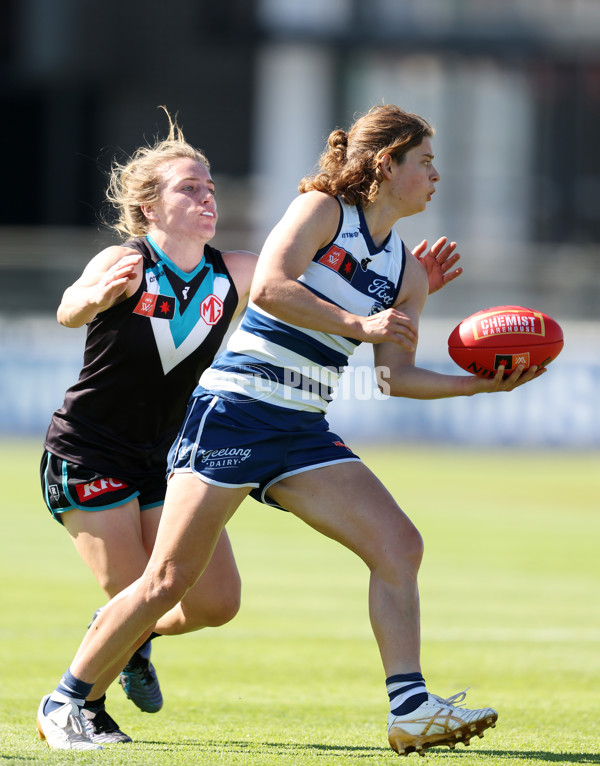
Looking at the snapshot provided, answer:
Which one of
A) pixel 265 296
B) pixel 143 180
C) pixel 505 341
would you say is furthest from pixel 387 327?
pixel 143 180

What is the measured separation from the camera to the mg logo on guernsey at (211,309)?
207 inches

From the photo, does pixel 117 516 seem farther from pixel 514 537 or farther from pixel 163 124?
pixel 163 124

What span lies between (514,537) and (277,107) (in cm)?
2029

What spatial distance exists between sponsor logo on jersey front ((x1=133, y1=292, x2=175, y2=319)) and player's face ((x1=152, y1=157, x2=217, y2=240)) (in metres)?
0.31

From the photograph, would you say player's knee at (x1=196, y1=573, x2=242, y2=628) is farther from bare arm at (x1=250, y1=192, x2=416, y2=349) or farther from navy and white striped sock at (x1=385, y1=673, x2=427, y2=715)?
bare arm at (x1=250, y1=192, x2=416, y2=349)

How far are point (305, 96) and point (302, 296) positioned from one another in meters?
26.6

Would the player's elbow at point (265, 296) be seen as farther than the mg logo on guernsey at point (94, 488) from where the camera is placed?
No

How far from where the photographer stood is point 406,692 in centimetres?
457

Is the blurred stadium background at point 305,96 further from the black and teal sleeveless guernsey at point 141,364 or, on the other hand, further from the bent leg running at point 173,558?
the bent leg running at point 173,558

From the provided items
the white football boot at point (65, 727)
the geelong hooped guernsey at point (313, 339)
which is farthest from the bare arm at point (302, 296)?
the white football boot at point (65, 727)

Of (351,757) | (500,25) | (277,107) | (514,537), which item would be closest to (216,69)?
(277,107)

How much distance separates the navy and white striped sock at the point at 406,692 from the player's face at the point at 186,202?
1.97m

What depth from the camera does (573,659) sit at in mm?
7234

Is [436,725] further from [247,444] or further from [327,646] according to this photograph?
[327,646]
